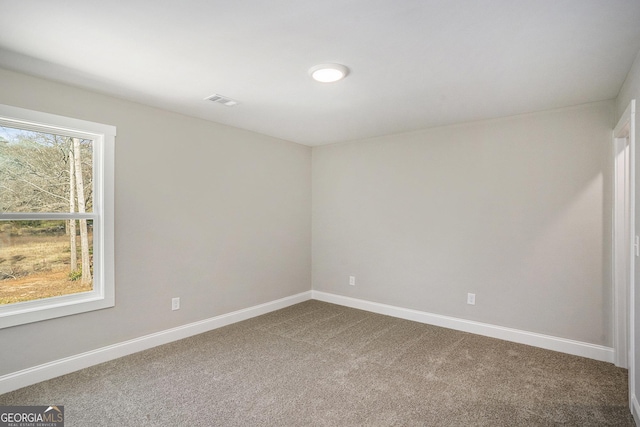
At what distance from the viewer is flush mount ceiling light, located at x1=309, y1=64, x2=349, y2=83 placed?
2438mm

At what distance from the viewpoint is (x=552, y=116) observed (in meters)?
3.35

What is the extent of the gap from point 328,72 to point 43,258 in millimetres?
2782

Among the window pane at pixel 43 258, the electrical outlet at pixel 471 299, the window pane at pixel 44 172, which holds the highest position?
the window pane at pixel 44 172

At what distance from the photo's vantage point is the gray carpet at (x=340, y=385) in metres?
2.22

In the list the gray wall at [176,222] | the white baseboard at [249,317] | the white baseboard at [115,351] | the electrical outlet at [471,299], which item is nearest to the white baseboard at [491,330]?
the white baseboard at [249,317]

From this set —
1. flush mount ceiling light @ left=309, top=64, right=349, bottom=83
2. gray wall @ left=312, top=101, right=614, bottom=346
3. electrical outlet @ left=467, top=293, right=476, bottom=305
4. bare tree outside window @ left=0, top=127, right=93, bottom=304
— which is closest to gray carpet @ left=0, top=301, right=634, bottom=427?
electrical outlet @ left=467, top=293, right=476, bottom=305

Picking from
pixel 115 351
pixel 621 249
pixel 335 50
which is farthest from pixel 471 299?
pixel 115 351

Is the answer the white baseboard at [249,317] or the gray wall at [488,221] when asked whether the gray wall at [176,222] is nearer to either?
the white baseboard at [249,317]

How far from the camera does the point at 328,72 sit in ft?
8.25

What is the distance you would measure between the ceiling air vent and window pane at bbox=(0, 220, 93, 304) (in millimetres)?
1563

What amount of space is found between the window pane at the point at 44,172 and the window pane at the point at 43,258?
157mm

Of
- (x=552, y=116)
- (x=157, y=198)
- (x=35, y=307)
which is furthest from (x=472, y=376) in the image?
(x=35, y=307)

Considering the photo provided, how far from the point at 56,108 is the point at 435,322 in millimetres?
4352

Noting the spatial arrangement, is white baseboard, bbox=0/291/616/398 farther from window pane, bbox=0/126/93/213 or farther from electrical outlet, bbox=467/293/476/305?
window pane, bbox=0/126/93/213
